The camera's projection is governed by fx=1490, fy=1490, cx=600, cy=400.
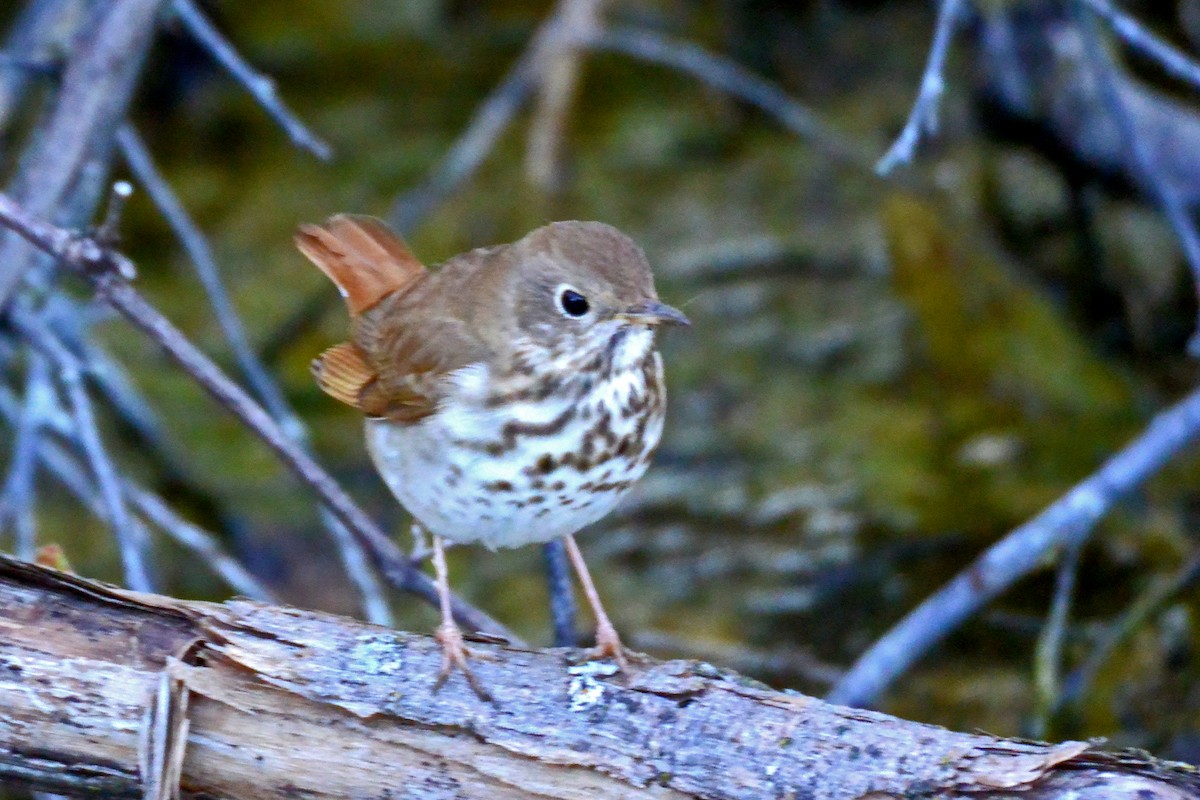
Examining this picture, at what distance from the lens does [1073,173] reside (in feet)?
14.5

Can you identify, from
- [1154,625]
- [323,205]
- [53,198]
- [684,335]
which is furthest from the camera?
[323,205]

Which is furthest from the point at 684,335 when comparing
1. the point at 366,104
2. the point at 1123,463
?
the point at 1123,463

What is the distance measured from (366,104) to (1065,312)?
2924 mm

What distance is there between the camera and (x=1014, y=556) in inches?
113

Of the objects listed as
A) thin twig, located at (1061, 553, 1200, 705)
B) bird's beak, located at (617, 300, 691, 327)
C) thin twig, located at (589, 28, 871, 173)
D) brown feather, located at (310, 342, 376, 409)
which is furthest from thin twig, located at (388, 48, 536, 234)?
thin twig, located at (1061, 553, 1200, 705)

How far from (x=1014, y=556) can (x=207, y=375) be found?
5.07 ft

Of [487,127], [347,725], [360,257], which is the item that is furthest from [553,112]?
[347,725]

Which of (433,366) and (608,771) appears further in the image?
(433,366)

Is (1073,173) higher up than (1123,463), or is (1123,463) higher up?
(1073,173)

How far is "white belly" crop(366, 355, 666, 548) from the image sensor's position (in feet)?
8.59

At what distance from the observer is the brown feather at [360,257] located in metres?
3.33

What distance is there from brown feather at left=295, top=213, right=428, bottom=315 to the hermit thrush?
0.33 meters

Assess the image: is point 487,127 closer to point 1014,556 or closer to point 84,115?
point 84,115

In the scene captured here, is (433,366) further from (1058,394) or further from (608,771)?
(1058,394)
